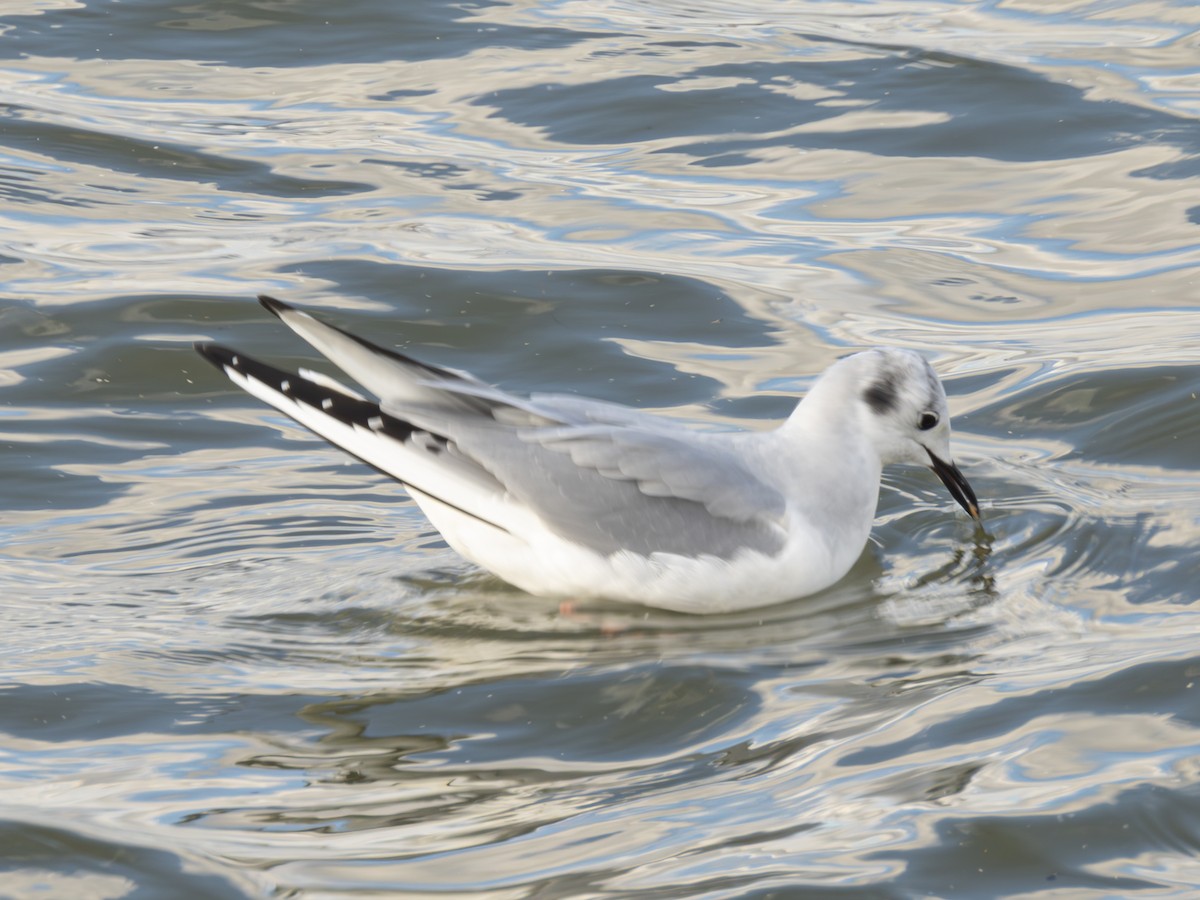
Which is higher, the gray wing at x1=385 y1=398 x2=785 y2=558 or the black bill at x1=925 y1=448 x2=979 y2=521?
the gray wing at x1=385 y1=398 x2=785 y2=558

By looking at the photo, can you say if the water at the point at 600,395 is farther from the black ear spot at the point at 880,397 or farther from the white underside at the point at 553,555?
the black ear spot at the point at 880,397

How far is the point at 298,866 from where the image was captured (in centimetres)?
455

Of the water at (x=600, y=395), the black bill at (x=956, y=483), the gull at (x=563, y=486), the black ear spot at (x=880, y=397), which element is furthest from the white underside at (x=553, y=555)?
the black bill at (x=956, y=483)

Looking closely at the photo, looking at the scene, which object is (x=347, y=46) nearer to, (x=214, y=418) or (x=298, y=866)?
(x=214, y=418)

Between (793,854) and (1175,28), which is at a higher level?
(1175,28)

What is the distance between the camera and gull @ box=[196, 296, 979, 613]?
6.30m

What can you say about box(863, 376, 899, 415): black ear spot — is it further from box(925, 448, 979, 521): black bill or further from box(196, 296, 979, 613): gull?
box(196, 296, 979, 613): gull

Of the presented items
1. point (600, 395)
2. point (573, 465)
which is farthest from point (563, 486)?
point (600, 395)

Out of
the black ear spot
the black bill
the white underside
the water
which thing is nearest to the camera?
the water

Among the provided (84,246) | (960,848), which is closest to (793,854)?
(960,848)

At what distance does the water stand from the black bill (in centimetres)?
15

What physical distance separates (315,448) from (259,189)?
3.30 meters

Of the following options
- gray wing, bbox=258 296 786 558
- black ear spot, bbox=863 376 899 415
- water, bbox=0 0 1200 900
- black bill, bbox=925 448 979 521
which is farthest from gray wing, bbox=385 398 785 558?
black bill, bbox=925 448 979 521

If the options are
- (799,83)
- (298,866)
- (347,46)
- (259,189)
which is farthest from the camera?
(347,46)
